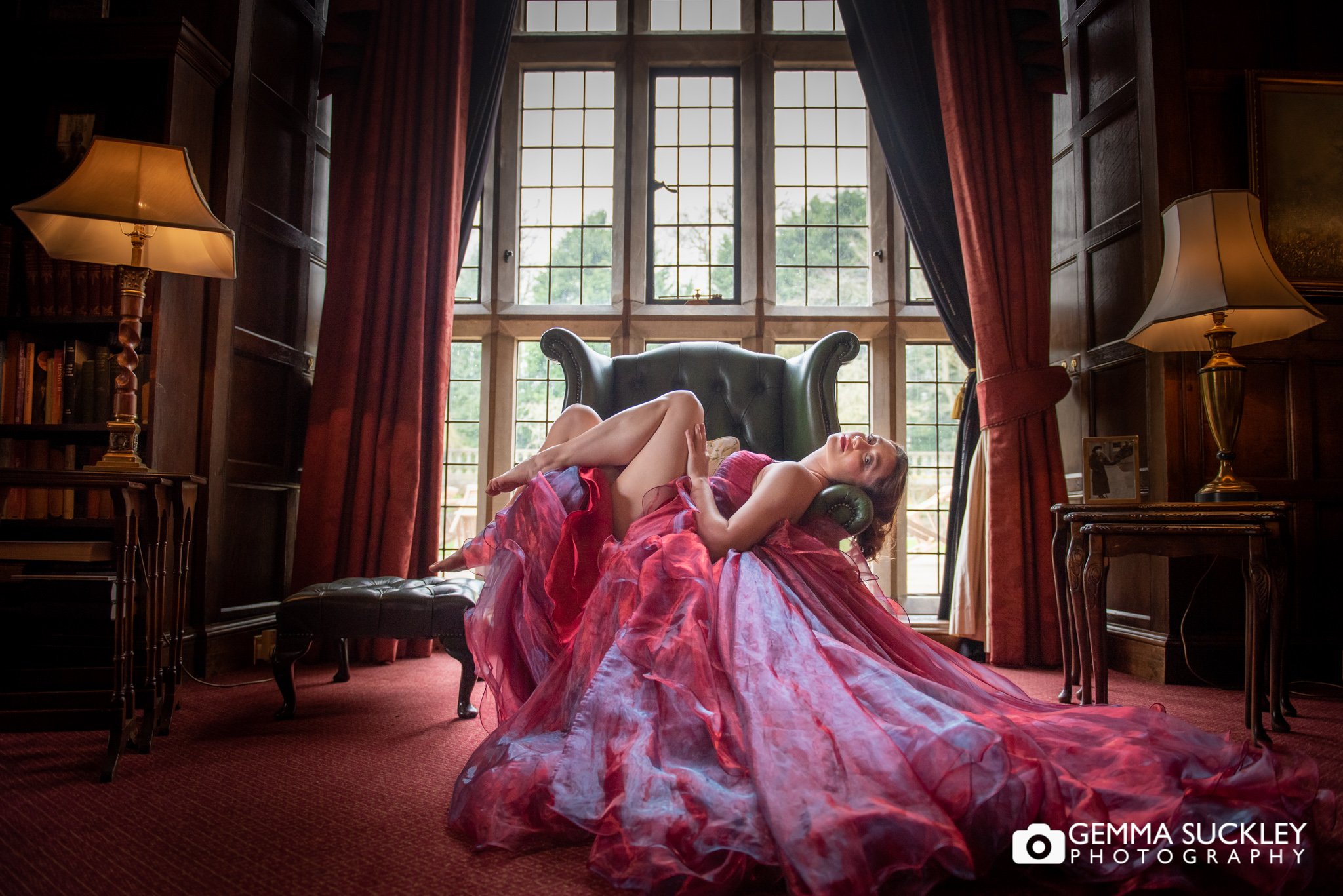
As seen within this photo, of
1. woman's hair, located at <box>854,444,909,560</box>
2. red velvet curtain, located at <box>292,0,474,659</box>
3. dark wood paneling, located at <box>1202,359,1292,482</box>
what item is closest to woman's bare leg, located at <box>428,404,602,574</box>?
woman's hair, located at <box>854,444,909,560</box>

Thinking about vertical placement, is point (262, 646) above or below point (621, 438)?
below

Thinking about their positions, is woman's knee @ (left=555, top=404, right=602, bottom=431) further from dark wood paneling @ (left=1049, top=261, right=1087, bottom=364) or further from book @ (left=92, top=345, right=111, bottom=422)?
dark wood paneling @ (left=1049, top=261, right=1087, bottom=364)

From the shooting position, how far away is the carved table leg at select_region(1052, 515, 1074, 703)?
2697 millimetres

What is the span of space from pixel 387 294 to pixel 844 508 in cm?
234

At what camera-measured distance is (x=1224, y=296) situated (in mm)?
2453

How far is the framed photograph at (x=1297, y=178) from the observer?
3.10 metres

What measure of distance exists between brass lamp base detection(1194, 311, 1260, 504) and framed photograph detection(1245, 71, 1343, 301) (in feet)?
2.67

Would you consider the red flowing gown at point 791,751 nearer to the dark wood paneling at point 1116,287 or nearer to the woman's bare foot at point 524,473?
the woman's bare foot at point 524,473

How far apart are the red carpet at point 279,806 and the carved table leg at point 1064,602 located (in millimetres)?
238

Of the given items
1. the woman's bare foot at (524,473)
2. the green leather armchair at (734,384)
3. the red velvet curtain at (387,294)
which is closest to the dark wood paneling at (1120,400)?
the green leather armchair at (734,384)

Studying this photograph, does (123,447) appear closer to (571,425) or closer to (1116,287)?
(571,425)

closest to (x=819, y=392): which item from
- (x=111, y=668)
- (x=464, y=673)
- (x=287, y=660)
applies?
(x=464, y=673)

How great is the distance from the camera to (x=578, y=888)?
4.12ft

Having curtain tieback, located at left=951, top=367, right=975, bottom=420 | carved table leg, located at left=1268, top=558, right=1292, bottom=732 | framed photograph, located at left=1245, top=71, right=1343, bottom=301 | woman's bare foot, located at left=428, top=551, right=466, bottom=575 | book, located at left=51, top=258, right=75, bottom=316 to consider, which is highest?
framed photograph, located at left=1245, top=71, right=1343, bottom=301
